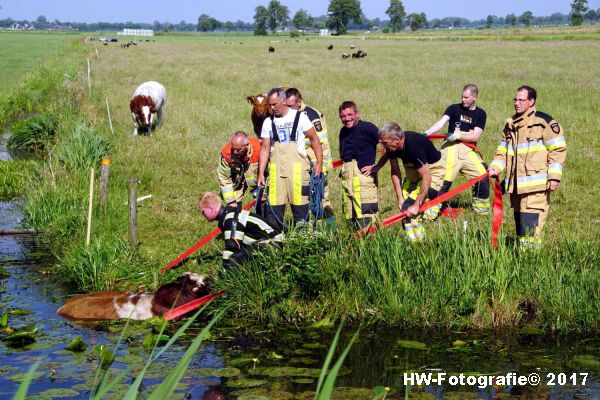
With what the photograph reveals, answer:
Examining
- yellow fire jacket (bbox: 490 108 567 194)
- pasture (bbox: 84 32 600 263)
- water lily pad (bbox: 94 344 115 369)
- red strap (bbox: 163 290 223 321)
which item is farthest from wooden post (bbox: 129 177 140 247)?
yellow fire jacket (bbox: 490 108 567 194)

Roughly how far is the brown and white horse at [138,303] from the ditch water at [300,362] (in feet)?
0.44

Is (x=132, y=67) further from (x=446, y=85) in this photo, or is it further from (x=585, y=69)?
(x=585, y=69)

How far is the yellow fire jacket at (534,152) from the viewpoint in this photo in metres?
8.59

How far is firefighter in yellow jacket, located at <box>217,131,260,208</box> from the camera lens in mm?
10117

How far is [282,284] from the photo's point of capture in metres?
7.98

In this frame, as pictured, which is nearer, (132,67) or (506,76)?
(506,76)

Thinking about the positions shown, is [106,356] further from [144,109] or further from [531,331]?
[144,109]

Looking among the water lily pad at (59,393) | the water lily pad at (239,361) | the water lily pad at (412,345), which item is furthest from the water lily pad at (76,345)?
the water lily pad at (412,345)

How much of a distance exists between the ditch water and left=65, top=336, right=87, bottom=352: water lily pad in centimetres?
5

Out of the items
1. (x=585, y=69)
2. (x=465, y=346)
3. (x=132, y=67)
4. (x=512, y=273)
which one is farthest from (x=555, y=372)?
(x=132, y=67)

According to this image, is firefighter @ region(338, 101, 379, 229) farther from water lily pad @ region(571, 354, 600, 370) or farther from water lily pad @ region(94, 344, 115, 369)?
water lily pad @ region(94, 344, 115, 369)

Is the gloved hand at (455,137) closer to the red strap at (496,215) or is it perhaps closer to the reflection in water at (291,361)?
the red strap at (496,215)

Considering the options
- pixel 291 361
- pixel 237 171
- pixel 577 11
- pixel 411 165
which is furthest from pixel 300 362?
pixel 577 11

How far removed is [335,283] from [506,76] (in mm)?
28091
